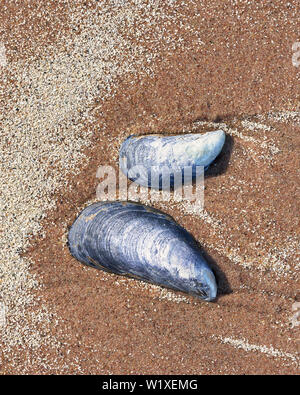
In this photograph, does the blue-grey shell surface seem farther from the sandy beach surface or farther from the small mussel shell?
the small mussel shell

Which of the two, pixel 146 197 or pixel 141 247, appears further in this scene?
pixel 146 197

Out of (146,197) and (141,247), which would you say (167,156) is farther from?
(141,247)

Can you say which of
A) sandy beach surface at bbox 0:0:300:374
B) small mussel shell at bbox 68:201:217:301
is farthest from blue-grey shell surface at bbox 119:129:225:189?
small mussel shell at bbox 68:201:217:301

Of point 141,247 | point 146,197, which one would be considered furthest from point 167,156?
point 141,247

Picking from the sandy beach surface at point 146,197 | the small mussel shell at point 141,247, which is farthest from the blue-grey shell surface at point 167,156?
the small mussel shell at point 141,247

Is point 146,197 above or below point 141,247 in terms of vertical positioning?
above
